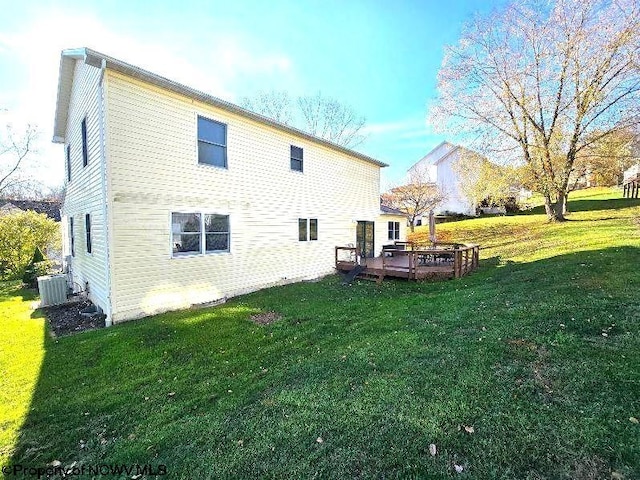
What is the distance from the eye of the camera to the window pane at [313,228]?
1282 cm

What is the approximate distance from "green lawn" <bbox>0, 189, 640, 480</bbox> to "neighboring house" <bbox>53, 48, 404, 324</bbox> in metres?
1.47

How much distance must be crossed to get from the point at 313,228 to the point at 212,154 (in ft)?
16.9

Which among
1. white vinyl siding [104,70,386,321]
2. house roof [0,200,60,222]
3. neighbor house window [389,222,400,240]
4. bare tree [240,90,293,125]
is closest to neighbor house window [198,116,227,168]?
white vinyl siding [104,70,386,321]

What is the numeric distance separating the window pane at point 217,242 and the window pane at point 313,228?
160 inches

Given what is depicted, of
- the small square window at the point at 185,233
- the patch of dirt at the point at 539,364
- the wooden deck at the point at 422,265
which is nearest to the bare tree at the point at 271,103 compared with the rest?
the wooden deck at the point at 422,265

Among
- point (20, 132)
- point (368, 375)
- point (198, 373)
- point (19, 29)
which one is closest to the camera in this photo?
point (368, 375)

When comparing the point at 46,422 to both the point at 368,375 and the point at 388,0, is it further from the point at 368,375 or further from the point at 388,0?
the point at 388,0

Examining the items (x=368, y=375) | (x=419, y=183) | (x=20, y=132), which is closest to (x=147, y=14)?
(x=368, y=375)

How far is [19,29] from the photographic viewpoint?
9258mm

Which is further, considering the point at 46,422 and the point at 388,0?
the point at 388,0

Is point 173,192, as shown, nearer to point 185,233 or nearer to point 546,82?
point 185,233

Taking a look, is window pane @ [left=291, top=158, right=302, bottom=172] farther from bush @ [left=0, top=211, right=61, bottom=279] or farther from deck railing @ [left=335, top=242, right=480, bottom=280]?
bush @ [left=0, top=211, right=61, bottom=279]

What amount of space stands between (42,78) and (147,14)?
7.16 m

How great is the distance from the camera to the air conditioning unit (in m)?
9.41
